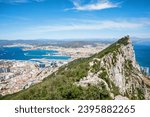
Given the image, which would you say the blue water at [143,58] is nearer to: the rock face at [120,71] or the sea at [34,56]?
the sea at [34,56]

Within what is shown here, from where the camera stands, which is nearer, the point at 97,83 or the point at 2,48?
the point at 97,83

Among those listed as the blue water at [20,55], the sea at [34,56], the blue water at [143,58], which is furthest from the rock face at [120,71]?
the blue water at [20,55]

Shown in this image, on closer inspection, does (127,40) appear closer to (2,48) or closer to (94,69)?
(94,69)

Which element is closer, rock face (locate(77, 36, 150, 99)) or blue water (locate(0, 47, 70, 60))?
rock face (locate(77, 36, 150, 99))

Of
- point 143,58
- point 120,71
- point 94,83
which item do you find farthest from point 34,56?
point 94,83

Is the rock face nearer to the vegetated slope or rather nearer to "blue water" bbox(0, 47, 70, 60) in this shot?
the vegetated slope

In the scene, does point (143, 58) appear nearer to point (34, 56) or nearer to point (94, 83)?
point (34, 56)

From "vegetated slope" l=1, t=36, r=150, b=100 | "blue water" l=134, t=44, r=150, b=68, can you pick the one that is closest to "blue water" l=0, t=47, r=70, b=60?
"blue water" l=134, t=44, r=150, b=68

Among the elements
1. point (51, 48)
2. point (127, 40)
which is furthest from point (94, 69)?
point (51, 48)
